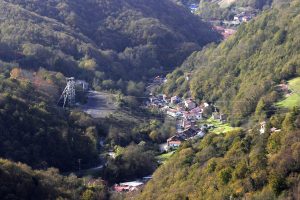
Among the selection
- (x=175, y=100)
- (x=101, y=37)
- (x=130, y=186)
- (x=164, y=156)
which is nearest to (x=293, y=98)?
(x=164, y=156)

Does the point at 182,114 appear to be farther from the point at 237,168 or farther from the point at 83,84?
the point at 237,168

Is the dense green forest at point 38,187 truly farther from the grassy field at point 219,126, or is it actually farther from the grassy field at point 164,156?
the grassy field at point 219,126

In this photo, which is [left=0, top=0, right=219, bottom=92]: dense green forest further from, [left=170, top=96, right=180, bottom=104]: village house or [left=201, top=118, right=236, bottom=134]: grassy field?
[left=201, top=118, right=236, bottom=134]: grassy field

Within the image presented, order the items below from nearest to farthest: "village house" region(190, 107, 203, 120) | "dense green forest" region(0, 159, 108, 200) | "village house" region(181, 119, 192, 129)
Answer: "dense green forest" region(0, 159, 108, 200) < "village house" region(181, 119, 192, 129) < "village house" region(190, 107, 203, 120)

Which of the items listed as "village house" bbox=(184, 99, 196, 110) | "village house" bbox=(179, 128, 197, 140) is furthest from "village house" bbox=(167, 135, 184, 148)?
"village house" bbox=(184, 99, 196, 110)

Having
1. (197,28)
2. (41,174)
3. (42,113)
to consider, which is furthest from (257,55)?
(197,28)

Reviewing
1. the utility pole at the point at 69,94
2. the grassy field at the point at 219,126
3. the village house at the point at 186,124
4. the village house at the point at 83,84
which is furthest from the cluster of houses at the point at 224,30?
the utility pole at the point at 69,94

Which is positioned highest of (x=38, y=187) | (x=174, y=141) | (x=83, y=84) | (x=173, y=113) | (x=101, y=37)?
(x=101, y=37)

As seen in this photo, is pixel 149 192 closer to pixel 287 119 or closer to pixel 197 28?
pixel 287 119
